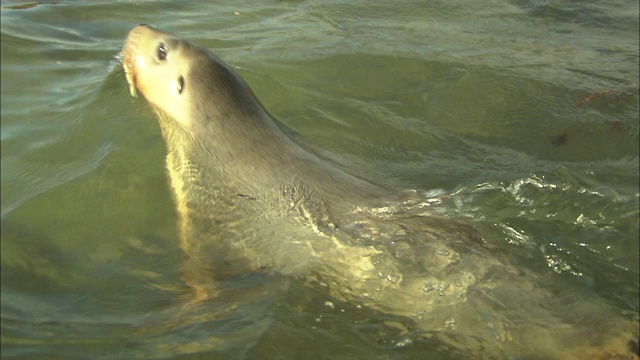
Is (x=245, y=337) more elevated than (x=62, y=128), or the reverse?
(x=62, y=128)

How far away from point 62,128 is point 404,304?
8.16 ft

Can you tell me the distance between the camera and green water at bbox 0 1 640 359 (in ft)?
9.92

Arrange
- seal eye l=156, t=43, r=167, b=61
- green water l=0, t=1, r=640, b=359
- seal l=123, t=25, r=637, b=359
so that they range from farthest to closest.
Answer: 1. seal eye l=156, t=43, r=167, b=61
2. green water l=0, t=1, r=640, b=359
3. seal l=123, t=25, r=637, b=359

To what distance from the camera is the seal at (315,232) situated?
2.88 m

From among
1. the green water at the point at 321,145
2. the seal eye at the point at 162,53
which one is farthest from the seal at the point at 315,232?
the green water at the point at 321,145

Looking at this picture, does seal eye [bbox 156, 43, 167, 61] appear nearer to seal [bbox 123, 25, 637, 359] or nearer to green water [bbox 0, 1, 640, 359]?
seal [bbox 123, 25, 637, 359]

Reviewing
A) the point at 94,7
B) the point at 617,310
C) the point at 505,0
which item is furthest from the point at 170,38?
the point at 505,0

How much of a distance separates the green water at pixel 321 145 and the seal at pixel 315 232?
0.38 ft

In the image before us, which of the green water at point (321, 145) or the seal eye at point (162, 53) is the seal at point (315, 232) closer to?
the seal eye at point (162, 53)

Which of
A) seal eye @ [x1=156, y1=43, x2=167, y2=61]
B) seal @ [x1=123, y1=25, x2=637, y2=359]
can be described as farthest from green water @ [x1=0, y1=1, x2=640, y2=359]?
seal eye @ [x1=156, y1=43, x2=167, y2=61]

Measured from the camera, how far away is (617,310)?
2.97 metres

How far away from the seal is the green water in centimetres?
12

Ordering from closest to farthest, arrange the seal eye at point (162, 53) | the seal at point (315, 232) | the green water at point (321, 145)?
1. the seal at point (315, 232)
2. the green water at point (321, 145)
3. the seal eye at point (162, 53)

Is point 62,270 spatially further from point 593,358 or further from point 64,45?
point 64,45
